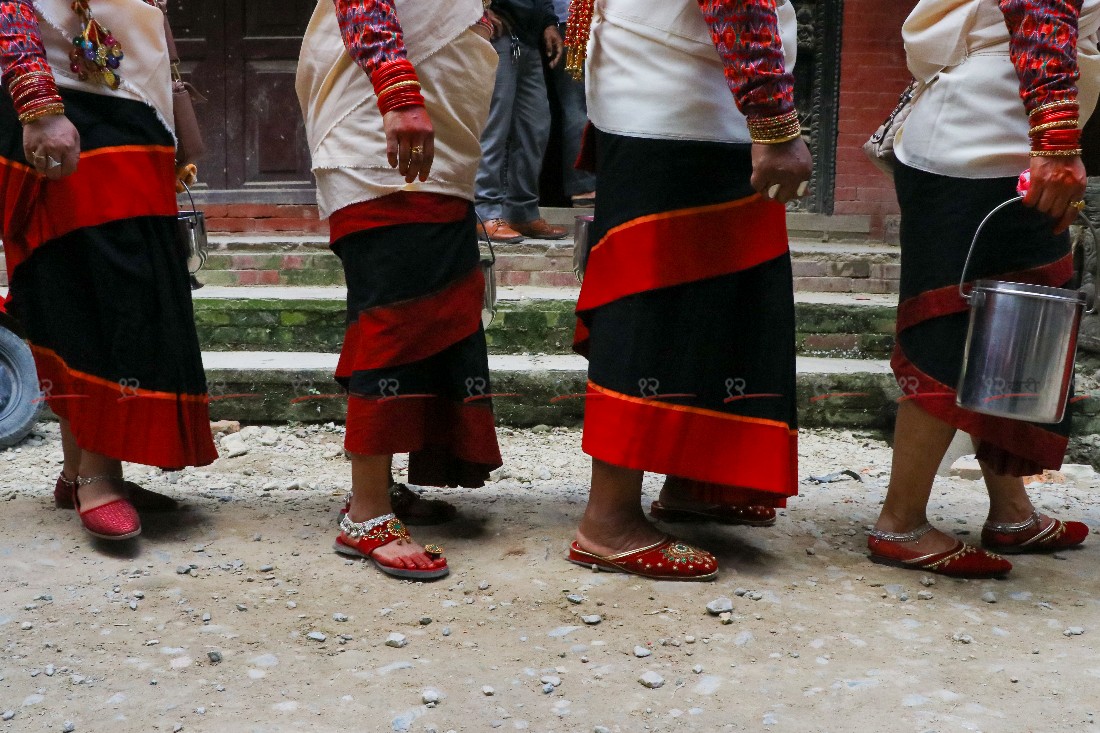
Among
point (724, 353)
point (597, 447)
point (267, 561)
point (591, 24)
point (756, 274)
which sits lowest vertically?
point (267, 561)

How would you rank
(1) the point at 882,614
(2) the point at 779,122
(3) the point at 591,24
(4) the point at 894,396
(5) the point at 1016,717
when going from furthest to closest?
(4) the point at 894,396
(3) the point at 591,24
(1) the point at 882,614
(2) the point at 779,122
(5) the point at 1016,717

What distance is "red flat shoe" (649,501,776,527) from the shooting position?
304 cm

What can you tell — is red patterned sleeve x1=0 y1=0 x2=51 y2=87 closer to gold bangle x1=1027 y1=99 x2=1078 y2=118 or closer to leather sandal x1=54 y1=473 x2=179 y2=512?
leather sandal x1=54 y1=473 x2=179 y2=512

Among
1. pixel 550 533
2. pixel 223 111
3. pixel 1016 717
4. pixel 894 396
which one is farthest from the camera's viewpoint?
pixel 223 111

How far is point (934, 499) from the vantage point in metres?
3.46

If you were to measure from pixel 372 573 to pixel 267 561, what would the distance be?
11.4 inches

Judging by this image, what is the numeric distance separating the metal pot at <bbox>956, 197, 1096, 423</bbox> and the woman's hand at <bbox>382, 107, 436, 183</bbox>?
123 cm

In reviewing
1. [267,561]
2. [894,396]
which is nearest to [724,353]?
[267,561]

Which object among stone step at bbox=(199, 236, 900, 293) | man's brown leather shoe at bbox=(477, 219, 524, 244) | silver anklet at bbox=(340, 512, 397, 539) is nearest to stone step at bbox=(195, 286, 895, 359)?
stone step at bbox=(199, 236, 900, 293)

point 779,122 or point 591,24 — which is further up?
point 591,24

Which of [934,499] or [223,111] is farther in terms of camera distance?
[223,111]

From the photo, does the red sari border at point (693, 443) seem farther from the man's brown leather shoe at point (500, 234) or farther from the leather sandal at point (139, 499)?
the man's brown leather shoe at point (500, 234)

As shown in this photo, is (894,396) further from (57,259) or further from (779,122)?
(57,259)

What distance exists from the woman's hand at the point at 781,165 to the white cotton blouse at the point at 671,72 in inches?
7.2
